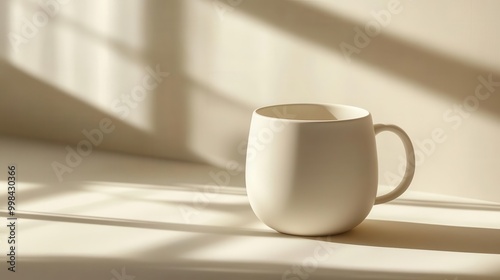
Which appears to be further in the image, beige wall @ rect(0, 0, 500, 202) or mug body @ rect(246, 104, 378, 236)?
beige wall @ rect(0, 0, 500, 202)

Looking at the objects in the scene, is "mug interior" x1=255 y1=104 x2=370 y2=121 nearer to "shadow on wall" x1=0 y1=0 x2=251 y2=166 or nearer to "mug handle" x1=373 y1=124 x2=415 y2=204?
"mug handle" x1=373 y1=124 x2=415 y2=204

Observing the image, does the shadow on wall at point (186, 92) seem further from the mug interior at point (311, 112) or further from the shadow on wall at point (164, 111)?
the mug interior at point (311, 112)

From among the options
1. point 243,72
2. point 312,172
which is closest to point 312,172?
point 312,172

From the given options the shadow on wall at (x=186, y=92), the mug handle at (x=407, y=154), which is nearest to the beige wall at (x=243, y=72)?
the shadow on wall at (x=186, y=92)

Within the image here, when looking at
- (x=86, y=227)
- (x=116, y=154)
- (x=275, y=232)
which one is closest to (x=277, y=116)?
(x=275, y=232)

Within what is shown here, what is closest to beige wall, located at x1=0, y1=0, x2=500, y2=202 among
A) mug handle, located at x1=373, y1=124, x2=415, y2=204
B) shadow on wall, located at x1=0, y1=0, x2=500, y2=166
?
shadow on wall, located at x1=0, y1=0, x2=500, y2=166

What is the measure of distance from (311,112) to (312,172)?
0.34 ft

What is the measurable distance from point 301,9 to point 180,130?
0.75 ft

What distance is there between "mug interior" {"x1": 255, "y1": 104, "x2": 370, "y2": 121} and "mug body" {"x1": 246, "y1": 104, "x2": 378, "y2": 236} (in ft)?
0.11

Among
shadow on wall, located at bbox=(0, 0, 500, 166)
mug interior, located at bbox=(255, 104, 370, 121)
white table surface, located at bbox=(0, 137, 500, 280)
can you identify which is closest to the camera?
white table surface, located at bbox=(0, 137, 500, 280)

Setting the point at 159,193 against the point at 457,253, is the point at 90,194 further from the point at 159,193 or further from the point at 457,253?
the point at 457,253

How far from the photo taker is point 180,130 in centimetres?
107

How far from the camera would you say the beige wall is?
89 cm

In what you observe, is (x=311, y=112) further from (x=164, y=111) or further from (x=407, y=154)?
(x=164, y=111)
